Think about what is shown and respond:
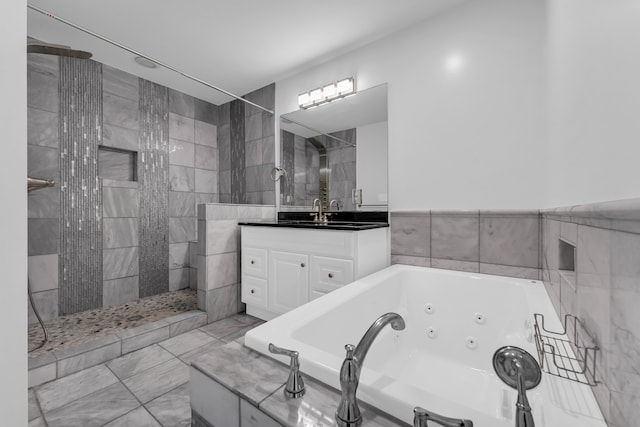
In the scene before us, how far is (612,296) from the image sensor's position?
62 cm

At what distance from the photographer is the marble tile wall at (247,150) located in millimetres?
3197

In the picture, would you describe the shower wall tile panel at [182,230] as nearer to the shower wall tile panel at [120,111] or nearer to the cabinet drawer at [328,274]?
the shower wall tile panel at [120,111]

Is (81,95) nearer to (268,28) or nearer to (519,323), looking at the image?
(268,28)

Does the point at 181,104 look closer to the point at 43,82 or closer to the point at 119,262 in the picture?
the point at 43,82

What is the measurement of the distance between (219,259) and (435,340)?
1879 mm

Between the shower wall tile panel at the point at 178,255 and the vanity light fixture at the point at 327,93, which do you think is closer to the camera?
the vanity light fixture at the point at 327,93

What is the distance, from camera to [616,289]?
1.97ft

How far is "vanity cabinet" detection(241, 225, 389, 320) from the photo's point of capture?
197 cm

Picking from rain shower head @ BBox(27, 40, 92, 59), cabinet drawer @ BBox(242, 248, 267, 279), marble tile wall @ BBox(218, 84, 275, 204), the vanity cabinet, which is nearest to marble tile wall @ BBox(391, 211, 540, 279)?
the vanity cabinet

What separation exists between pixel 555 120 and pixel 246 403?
1.90 m

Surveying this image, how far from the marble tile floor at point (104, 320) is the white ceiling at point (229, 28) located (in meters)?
2.36

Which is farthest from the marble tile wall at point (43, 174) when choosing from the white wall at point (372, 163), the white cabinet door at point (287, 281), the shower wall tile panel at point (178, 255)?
the white wall at point (372, 163)

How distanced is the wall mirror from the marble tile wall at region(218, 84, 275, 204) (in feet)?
0.69
